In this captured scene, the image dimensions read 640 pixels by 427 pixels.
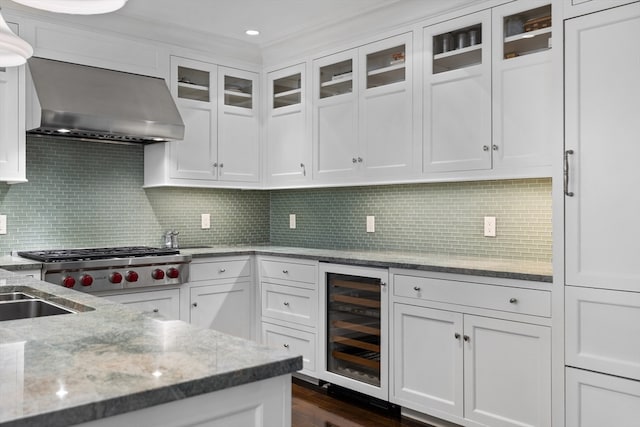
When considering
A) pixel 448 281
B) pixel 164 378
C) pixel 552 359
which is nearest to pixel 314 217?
pixel 448 281

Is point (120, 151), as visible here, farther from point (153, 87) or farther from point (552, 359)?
point (552, 359)

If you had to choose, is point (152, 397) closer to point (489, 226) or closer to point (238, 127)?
point (489, 226)

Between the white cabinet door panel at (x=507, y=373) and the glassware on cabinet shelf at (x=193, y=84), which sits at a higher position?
the glassware on cabinet shelf at (x=193, y=84)

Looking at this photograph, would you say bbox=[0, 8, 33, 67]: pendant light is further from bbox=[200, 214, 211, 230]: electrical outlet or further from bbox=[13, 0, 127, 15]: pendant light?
bbox=[200, 214, 211, 230]: electrical outlet

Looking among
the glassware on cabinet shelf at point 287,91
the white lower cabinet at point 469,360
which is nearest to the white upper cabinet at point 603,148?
the white lower cabinet at point 469,360

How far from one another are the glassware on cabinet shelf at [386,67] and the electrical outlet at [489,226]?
102 centimetres

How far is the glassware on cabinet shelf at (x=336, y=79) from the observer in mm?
4012

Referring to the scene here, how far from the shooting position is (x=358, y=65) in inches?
154

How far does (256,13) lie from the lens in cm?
383

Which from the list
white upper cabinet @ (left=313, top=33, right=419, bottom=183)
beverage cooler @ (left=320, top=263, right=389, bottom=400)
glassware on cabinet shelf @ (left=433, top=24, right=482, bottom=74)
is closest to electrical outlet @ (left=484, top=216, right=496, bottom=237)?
white upper cabinet @ (left=313, top=33, right=419, bottom=183)

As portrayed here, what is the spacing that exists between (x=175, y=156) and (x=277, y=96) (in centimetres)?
96

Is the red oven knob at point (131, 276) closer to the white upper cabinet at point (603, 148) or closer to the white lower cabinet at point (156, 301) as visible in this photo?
the white lower cabinet at point (156, 301)

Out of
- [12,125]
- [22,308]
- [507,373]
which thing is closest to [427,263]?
[507,373]

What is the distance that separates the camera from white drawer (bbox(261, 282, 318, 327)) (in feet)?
12.6
